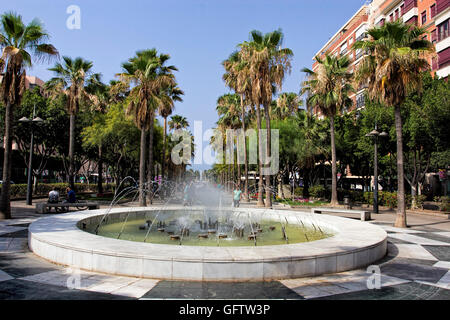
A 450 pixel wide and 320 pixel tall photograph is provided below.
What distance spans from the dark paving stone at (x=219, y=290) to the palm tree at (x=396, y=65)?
37.4 ft

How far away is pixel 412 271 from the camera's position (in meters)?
7.13

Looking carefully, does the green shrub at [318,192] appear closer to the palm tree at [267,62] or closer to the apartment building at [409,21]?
the apartment building at [409,21]

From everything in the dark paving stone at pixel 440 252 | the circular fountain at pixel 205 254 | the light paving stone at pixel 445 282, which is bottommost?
the dark paving stone at pixel 440 252

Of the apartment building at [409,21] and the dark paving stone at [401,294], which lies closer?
the dark paving stone at [401,294]

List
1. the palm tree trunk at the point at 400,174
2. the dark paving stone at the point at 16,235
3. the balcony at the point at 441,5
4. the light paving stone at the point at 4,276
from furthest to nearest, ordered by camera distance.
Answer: the balcony at the point at 441,5
the palm tree trunk at the point at 400,174
the dark paving stone at the point at 16,235
the light paving stone at the point at 4,276

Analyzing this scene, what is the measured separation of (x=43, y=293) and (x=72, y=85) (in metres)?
23.9

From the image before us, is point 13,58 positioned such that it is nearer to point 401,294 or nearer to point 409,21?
point 401,294

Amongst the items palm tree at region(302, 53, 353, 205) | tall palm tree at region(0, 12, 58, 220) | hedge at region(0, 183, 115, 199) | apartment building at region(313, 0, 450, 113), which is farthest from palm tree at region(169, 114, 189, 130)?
Result: tall palm tree at region(0, 12, 58, 220)

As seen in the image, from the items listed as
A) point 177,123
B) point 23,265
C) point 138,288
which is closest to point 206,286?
point 138,288

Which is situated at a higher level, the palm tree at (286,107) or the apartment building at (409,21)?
the apartment building at (409,21)

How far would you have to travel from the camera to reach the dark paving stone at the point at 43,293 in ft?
16.3

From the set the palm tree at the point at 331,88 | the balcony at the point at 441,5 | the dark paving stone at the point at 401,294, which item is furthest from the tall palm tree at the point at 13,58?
the balcony at the point at 441,5

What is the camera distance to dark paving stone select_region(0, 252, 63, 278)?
6.34 m
